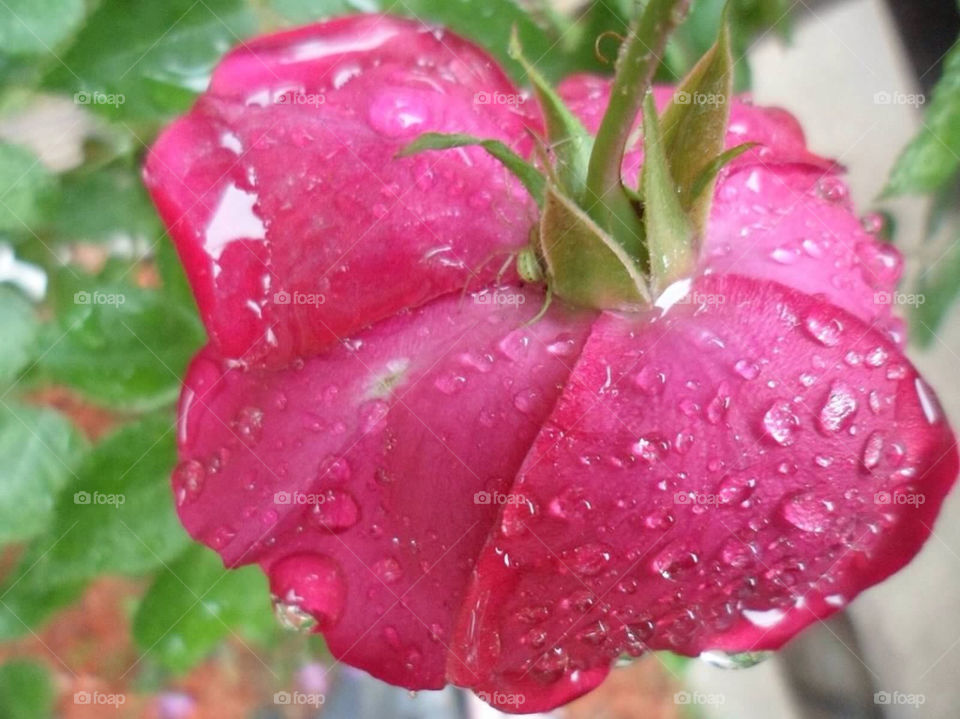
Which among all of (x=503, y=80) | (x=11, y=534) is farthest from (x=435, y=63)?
(x=11, y=534)

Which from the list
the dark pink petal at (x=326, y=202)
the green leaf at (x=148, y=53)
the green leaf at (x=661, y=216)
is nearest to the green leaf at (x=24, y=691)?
the green leaf at (x=148, y=53)

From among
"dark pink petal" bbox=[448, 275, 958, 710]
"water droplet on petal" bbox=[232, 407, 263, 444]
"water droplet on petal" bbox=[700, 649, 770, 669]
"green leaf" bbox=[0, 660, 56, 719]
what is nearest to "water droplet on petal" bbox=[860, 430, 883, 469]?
"dark pink petal" bbox=[448, 275, 958, 710]

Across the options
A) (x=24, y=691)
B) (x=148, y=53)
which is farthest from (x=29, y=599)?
(x=148, y=53)

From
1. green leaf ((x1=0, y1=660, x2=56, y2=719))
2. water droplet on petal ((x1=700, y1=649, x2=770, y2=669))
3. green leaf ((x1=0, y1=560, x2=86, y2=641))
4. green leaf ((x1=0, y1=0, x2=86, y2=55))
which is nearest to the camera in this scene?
water droplet on petal ((x1=700, y1=649, x2=770, y2=669))

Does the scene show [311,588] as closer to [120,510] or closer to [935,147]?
[120,510]

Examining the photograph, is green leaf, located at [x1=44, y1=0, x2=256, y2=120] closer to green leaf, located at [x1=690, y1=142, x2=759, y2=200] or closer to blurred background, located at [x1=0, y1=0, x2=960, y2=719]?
blurred background, located at [x1=0, y1=0, x2=960, y2=719]

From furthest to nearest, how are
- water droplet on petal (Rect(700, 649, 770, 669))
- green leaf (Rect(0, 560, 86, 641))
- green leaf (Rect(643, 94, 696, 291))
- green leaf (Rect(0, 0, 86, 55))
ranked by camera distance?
green leaf (Rect(0, 560, 86, 641)) < green leaf (Rect(0, 0, 86, 55)) < water droplet on petal (Rect(700, 649, 770, 669)) < green leaf (Rect(643, 94, 696, 291))
